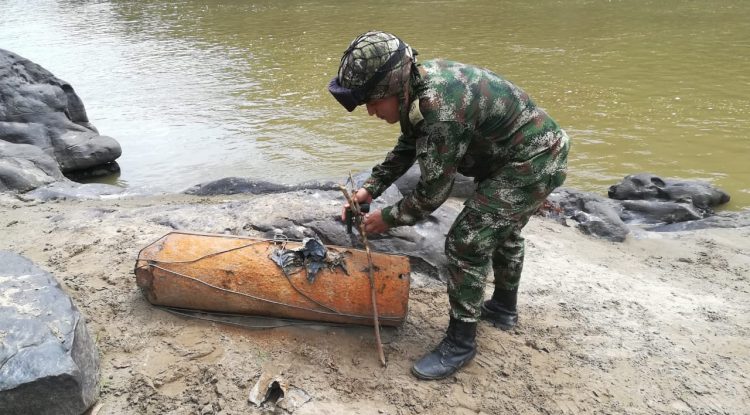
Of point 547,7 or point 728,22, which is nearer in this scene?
point 728,22

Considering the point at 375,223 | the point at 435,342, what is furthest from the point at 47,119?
the point at 435,342

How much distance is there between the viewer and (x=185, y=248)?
3621 millimetres

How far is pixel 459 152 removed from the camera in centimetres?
287

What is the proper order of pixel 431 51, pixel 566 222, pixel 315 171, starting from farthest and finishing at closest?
pixel 431 51
pixel 315 171
pixel 566 222

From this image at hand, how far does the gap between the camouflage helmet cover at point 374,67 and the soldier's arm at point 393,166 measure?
64 centimetres

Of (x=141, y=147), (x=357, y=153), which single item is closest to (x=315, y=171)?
(x=357, y=153)

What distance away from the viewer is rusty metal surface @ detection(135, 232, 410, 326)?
3.50m

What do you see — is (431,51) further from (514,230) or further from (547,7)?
(514,230)

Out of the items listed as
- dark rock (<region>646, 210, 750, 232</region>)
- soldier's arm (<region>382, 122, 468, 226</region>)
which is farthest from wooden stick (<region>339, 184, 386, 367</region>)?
dark rock (<region>646, 210, 750, 232</region>)

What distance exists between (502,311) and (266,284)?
5.15 feet

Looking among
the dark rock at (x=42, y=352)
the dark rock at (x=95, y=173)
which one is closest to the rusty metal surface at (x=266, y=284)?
the dark rock at (x=42, y=352)

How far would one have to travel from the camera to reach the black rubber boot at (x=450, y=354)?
11.0ft

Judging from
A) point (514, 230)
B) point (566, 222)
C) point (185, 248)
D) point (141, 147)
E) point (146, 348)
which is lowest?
point (141, 147)

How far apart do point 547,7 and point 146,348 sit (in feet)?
66.1
